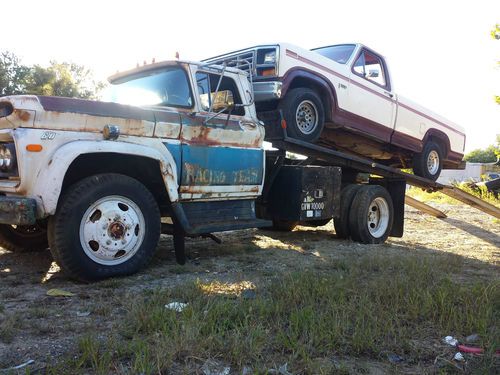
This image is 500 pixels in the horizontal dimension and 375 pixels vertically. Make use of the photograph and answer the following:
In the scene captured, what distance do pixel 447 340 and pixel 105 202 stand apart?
124 inches

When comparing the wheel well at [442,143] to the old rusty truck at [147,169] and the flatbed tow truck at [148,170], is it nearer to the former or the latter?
the old rusty truck at [147,169]

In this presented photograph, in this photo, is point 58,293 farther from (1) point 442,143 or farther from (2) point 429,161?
(1) point 442,143

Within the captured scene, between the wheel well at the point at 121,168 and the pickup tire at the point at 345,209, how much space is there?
3420 millimetres

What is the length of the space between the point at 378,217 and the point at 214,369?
6.24 metres

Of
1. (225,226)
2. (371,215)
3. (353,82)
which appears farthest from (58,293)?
(371,215)

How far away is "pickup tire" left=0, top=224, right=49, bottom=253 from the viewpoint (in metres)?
5.80

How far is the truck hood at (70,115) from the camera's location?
418 centimetres

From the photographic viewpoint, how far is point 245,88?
616 centimetres

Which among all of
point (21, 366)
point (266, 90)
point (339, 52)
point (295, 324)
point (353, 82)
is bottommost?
point (21, 366)

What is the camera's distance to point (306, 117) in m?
6.89

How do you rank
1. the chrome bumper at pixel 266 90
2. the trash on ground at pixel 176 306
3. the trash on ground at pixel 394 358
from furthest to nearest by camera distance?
the chrome bumper at pixel 266 90, the trash on ground at pixel 176 306, the trash on ground at pixel 394 358

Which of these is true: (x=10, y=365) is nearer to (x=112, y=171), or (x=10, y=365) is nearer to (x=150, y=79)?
(x=112, y=171)

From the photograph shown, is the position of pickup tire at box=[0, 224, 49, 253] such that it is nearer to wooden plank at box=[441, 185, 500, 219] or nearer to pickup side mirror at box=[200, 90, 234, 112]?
pickup side mirror at box=[200, 90, 234, 112]

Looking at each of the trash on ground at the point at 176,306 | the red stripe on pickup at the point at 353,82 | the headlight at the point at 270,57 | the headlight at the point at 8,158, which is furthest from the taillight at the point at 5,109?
the red stripe on pickup at the point at 353,82
